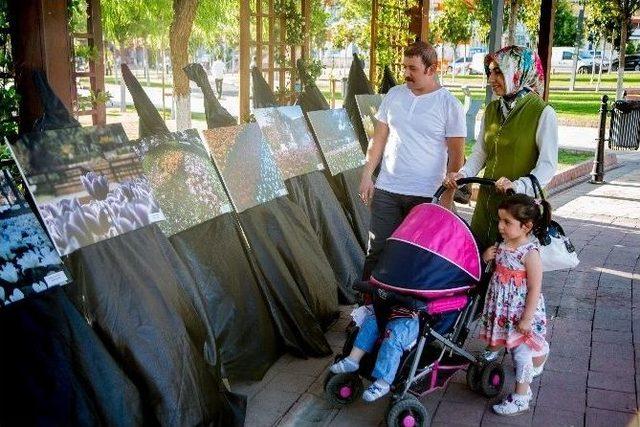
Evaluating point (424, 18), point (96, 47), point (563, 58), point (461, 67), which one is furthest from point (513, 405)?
point (563, 58)

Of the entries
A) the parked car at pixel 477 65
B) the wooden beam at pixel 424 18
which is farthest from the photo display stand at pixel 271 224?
the parked car at pixel 477 65

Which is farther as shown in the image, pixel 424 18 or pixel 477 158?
pixel 424 18

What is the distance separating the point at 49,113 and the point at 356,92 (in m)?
4.04

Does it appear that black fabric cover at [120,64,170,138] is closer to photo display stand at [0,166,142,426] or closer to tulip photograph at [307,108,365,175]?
photo display stand at [0,166,142,426]

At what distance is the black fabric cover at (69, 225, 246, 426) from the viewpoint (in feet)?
9.89

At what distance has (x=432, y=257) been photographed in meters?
3.38

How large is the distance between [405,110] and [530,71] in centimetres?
82

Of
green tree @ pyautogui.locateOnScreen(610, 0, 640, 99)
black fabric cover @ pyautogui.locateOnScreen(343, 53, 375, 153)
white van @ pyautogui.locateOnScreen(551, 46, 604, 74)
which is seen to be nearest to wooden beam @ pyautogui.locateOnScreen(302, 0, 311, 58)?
black fabric cover @ pyautogui.locateOnScreen(343, 53, 375, 153)

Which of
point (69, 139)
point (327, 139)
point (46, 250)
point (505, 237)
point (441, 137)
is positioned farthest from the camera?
point (327, 139)

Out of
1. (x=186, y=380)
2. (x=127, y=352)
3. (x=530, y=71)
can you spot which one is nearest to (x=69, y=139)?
(x=127, y=352)

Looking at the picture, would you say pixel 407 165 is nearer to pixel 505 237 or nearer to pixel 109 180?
pixel 505 237

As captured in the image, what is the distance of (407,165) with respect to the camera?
4.33 metres

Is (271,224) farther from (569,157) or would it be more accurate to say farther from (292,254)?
(569,157)

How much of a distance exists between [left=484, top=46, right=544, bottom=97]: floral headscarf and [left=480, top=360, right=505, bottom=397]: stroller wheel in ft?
4.89
